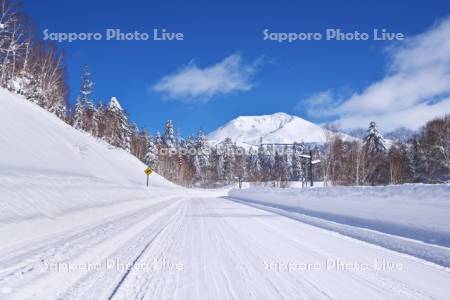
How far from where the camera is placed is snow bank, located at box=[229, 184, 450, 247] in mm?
8609

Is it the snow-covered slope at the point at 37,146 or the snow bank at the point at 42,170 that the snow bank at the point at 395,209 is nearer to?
the snow bank at the point at 42,170

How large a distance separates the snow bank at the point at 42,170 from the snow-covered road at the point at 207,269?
1.23m

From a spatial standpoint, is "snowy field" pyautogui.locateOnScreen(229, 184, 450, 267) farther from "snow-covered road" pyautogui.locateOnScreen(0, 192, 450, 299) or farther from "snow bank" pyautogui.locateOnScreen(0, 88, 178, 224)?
"snow bank" pyautogui.locateOnScreen(0, 88, 178, 224)

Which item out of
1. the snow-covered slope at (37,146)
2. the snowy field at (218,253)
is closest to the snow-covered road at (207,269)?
the snowy field at (218,253)

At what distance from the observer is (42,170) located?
60.1 ft

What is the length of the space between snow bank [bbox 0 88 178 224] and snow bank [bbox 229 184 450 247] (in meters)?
8.73

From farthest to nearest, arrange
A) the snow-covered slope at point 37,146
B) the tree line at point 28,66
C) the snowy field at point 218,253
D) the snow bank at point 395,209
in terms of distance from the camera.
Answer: the tree line at point 28,66 < the snow-covered slope at point 37,146 < the snow bank at point 395,209 < the snowy field at point 218,253

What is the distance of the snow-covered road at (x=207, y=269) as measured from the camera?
4398 millimetres

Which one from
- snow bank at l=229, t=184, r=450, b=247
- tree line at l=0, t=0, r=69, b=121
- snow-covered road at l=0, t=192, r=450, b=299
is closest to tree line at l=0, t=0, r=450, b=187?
tree line at l=0, t=0, r=69, b=121

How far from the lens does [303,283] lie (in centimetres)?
491

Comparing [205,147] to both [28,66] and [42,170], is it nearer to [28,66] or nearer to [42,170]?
[28,66]

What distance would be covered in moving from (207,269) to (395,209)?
6.77 metres

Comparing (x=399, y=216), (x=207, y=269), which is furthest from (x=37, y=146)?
(x=207, y=269)

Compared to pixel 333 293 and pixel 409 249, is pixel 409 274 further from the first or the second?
pixel 409 249
